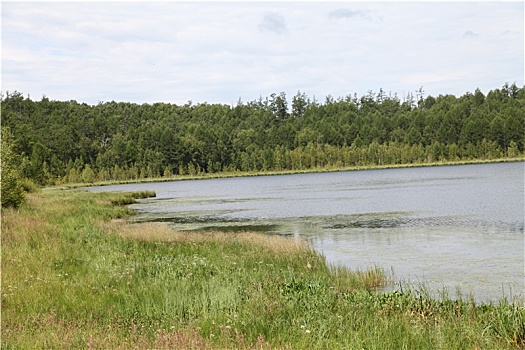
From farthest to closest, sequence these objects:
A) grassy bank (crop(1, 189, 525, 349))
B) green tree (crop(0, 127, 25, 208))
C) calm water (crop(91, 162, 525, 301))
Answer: green tree (crop(0, 127, 25, 208)), calm water (crop(91, 162, 525, 301)), grassy bank (crop(1, 189, 525, 349))

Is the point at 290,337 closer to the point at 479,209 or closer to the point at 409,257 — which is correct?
the point at 409,257

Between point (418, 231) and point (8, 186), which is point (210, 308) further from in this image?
point (8, 186)

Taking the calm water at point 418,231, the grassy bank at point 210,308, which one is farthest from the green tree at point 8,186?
the grassy bank at point 210,308

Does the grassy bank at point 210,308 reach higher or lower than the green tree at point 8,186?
lower

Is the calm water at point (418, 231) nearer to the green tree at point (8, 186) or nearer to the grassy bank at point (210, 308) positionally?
the grassy bank at point (210, 308)

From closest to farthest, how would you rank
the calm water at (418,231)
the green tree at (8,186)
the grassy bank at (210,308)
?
the grassy bank at (210,308)
the calm water at (418,231)
the green tree at (8,186)

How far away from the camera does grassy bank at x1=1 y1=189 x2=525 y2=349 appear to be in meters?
9.62

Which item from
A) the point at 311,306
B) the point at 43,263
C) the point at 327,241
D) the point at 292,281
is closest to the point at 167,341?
the point at 311,306

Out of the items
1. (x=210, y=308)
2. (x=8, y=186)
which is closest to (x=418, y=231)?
(x=210, y=308)

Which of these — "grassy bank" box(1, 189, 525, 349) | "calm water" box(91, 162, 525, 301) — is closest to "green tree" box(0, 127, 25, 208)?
"calm water" box(91, 162, 525, 301)

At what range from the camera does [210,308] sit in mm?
12617

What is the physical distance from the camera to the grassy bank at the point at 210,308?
31.6 feet

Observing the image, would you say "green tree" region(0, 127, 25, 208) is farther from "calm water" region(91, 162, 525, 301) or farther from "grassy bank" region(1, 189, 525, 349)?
"grassy bank" region(1, 189, 525, 349)

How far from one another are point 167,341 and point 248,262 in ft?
43.1
